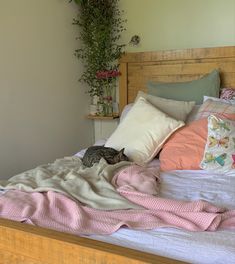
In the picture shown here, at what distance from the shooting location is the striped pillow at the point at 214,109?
207 centimetres

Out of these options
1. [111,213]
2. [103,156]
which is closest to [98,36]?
[103,156]

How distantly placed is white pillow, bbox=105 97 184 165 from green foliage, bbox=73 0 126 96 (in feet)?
3.35

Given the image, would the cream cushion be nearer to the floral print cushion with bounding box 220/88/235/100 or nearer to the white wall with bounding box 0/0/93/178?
the floral print cushion with bounding box 220/88/235/100

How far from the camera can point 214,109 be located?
2135mm

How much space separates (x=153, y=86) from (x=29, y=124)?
0.98 metres

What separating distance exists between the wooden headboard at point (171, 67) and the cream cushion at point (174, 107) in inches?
17.9

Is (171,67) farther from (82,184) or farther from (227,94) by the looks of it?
(82,184)

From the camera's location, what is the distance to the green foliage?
9.66 ft

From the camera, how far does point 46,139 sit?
2758mm

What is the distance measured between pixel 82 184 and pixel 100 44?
71.2 inches

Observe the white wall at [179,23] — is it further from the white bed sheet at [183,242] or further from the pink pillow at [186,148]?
the white bed sheet at [183,242]

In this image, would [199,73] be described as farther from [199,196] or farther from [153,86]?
[199,196]

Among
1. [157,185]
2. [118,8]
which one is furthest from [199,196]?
[118,8]

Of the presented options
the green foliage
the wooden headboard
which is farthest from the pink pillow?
the green foliage
